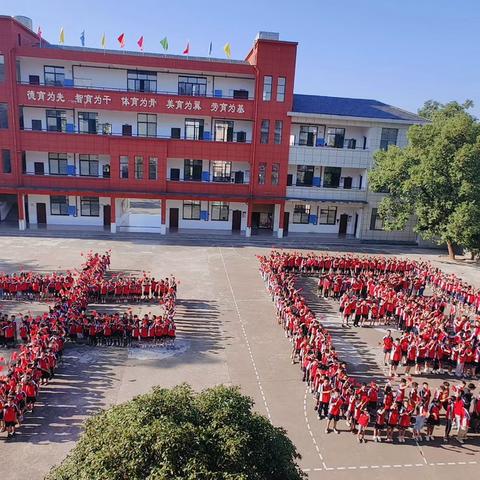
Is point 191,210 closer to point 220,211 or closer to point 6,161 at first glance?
point 220,211

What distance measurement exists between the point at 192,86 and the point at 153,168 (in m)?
7.42

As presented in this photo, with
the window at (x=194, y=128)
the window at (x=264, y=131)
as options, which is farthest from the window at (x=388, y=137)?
the window at (x=194, y=128)

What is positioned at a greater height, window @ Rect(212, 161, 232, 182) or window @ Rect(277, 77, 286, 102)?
window @ Rect(277, 77, 286, 102)

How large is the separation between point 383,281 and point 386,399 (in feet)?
35.4

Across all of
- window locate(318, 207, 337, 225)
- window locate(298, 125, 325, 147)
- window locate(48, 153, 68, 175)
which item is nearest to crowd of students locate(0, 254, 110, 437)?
window locate(48, 153, 68, 175)

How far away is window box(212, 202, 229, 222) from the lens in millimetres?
36250

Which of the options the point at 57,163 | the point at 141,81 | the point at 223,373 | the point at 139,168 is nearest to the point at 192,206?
the point at 139,168

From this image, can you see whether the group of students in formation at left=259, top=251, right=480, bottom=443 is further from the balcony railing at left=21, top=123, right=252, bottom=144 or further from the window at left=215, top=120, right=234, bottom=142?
the window at left=215, top=120, right=234, bottom=142

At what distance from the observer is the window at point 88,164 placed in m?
34.3

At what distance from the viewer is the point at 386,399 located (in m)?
11.0

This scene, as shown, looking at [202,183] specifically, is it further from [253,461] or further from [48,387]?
[253,461]

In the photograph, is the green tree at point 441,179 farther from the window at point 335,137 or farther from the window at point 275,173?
the window at point 275,173

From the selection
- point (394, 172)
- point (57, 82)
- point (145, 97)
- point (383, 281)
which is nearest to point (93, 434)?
point (383, 281)

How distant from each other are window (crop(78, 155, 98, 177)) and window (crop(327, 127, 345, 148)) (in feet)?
60.4
